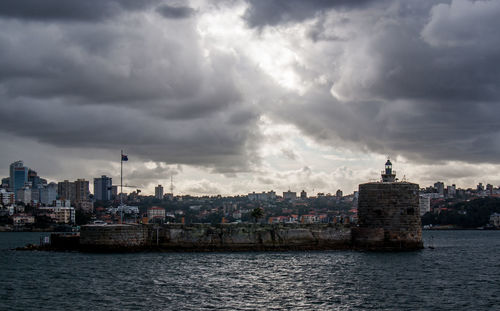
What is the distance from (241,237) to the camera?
60.1m

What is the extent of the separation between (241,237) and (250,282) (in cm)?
1862

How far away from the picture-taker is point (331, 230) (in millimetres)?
60562

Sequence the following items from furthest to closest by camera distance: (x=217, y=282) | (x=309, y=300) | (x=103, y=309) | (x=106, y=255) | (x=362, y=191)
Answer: (x=362, y=191) → (x=106, y=255) → (x=217, y=282) → (x=309, y=300) → (x=103, y=309)

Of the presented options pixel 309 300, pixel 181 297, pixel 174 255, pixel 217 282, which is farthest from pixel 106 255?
pixel 309 300

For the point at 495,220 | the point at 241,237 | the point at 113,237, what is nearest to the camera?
the point at 113,237

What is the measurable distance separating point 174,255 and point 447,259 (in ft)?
77.0

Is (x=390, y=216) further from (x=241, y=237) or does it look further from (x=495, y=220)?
(x=495, y=220)

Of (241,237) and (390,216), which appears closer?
(390,216)

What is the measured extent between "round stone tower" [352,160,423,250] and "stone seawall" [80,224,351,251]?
2.39 metres

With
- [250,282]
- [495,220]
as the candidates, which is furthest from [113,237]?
[495,220]

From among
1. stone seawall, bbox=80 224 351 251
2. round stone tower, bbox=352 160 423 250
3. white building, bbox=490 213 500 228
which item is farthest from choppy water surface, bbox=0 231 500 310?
white building, bbox=490 213 500 228

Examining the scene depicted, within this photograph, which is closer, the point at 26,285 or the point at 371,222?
the point at 26,285

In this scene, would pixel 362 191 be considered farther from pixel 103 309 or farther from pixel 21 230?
pixel 21 230

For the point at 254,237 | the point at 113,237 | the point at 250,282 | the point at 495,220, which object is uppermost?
the point at 113,237
